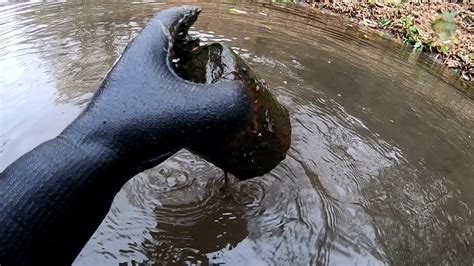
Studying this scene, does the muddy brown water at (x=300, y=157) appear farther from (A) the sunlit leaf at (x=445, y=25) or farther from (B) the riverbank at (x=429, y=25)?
(A) the sunlit leaf at (x=445, y=25)

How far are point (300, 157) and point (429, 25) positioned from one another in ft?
11.8

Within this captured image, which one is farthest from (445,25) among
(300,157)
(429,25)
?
(300,157)

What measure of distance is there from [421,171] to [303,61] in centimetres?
191

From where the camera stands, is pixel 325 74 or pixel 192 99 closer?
pixel 192 99

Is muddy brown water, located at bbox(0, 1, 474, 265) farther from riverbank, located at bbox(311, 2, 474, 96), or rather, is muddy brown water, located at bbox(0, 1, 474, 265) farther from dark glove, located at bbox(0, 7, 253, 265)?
dark glove, located at bbox(0, 7, 253, 265)

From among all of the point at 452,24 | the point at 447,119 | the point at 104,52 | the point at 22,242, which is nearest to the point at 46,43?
the point at 104,52

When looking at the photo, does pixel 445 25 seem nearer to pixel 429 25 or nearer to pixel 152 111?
pixel 429 25

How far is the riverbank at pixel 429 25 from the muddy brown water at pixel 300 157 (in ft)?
0.86

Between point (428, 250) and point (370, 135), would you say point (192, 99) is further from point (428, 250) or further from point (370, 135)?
point (370, 135)

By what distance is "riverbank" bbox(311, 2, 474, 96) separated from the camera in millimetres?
5725

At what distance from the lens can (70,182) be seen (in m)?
2.03

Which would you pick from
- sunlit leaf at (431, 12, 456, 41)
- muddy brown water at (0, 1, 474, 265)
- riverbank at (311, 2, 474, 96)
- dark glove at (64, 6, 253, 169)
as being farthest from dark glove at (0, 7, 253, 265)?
sunlit leaf at (431, 12, 456, 41)

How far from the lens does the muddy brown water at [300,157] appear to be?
3.06 metres

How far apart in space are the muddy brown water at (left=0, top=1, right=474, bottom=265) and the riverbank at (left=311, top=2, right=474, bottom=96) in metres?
0.26
